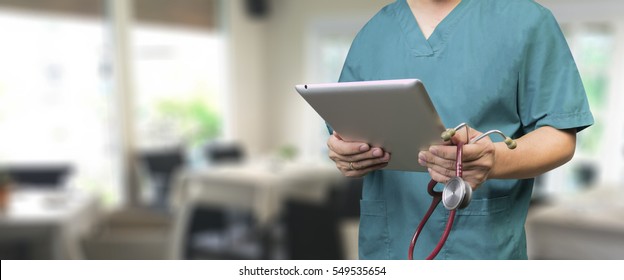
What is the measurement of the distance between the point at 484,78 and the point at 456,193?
0.10m

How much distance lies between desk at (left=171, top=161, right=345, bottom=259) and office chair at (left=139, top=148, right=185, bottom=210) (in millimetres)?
270

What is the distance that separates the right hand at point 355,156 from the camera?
0.45m

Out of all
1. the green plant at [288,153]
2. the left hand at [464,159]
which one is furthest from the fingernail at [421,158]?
the green plant at [288,153]

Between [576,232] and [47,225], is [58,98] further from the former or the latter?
[576,232]

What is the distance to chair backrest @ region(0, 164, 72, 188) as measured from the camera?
314 cm

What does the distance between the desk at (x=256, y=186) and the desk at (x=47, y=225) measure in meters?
0.75

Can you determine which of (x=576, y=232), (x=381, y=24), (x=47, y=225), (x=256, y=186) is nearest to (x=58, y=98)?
(x=256, y=186)

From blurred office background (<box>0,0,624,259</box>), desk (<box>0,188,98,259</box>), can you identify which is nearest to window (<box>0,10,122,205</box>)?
blurred office background (<box>0,0,624,259</box>)

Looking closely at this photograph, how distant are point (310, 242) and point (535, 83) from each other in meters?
1.87

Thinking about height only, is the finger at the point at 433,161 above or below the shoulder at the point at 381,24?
below

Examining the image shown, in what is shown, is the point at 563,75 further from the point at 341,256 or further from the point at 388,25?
the point at 341,256

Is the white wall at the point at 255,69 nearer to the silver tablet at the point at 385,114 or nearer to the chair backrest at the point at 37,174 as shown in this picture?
the chair backrest at the point at 37,174

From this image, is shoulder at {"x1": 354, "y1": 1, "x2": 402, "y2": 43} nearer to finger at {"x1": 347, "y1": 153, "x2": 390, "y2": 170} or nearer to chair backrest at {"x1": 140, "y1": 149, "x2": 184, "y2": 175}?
finger at {"x1": 347, "y1": 153, "x2": 390, "y2": 170}
